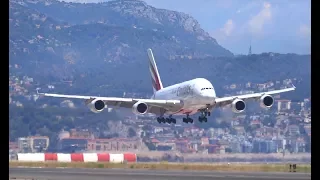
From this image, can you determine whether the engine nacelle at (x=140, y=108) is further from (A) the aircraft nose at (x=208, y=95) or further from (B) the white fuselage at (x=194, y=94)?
(A) the aircraft nose at (x=208, y=95)

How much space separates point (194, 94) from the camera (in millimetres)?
58906

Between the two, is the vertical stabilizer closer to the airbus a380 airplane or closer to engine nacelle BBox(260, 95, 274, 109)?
the airbus a380 airplane

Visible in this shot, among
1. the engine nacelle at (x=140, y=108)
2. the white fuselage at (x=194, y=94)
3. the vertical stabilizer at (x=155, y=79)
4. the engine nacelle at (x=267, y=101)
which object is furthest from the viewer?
the vertical stabilizer at (x=155, y=79)

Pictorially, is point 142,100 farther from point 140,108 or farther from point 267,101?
point 267,101

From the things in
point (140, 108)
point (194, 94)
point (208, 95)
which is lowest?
point (140, 108)

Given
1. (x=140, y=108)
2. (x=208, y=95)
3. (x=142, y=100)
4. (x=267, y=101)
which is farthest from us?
(x=142, y=100)

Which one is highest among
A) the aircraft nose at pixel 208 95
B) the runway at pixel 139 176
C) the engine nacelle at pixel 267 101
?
the aircraft nose at pixel 208 95

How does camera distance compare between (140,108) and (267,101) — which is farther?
(140,108)

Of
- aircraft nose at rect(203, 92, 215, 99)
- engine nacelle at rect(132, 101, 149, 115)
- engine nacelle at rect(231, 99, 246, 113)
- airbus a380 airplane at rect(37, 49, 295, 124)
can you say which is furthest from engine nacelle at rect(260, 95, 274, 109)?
engine nacelle at rect(132, 101, 149, 115)

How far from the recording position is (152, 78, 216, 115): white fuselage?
5794 cm

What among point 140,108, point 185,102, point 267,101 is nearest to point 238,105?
point 267,101

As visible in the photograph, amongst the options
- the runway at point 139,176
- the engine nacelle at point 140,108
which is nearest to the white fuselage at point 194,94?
the engine nacelle at point 140,108

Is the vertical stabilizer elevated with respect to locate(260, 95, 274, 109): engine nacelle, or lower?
elevated

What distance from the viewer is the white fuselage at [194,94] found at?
57.9 meters
